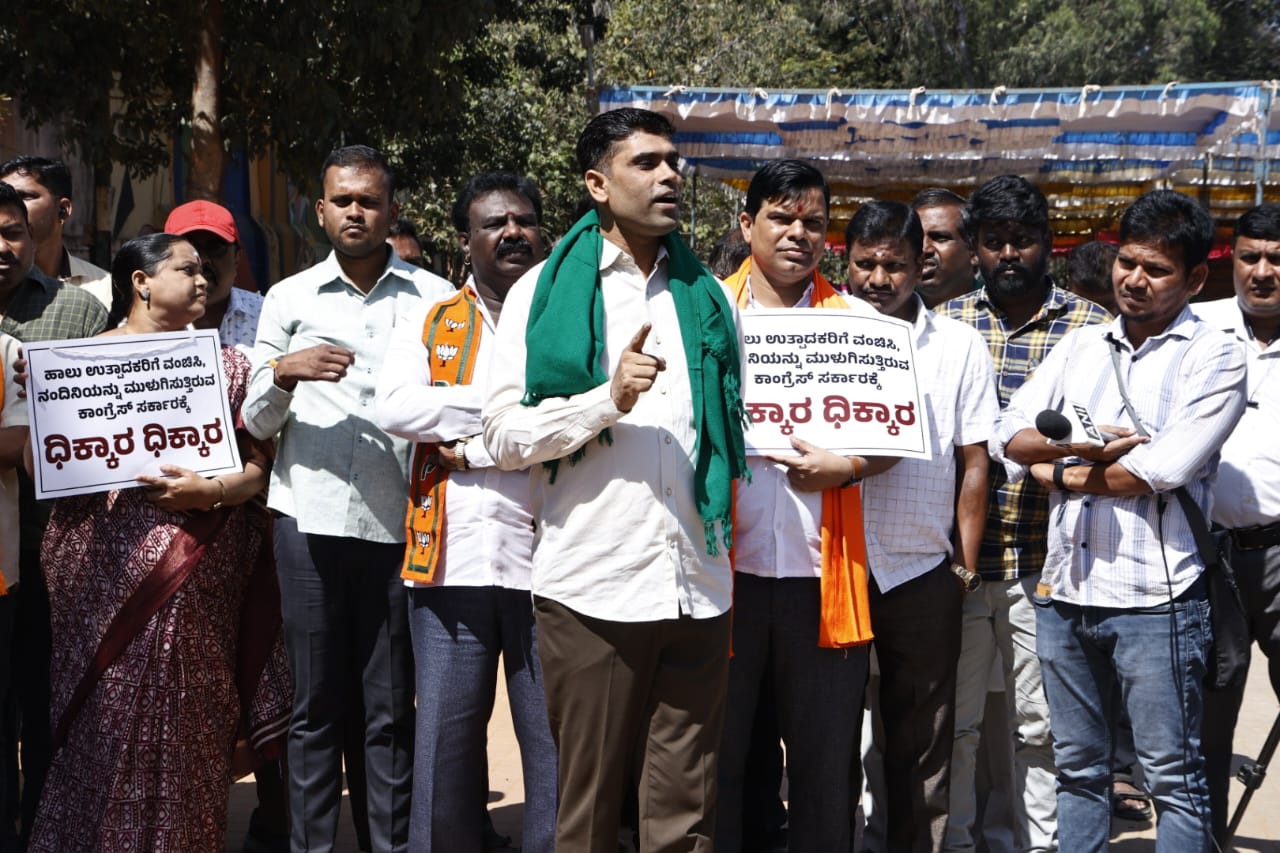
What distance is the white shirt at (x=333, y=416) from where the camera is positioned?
4.64 m

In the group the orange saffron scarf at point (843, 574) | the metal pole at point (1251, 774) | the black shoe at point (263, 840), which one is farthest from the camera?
the black shoe at point (263, 840)

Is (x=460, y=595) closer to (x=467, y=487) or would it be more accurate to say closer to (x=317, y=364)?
(x=467, y=487)

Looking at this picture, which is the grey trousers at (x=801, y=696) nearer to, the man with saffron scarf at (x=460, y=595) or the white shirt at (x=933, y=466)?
the white shirt at (x=933, y=466)

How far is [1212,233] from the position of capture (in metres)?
4.20

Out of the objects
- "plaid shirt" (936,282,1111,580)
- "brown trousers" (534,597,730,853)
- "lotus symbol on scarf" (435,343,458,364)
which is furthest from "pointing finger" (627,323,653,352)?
"plaid shirt" (936,282,1111,580)

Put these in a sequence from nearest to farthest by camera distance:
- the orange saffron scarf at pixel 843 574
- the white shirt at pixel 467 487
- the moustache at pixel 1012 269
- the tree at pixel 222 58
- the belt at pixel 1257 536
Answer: the orange saffron scarf at pixel 843 574
the white shirt at pixel 467 487
the belt at pixel 1257 536
the moustache at pixel 1012 269
the tree at pixel 222 58

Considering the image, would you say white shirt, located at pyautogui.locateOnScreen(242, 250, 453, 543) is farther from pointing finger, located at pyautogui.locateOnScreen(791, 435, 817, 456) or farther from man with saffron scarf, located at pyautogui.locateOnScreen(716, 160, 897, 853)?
pointing finger, located at pyautogui.locateOnScreen(791, 435, 817, 456)

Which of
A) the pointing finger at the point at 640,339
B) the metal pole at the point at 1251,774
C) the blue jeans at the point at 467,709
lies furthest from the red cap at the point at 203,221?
the metal pole at the point at 1251,774

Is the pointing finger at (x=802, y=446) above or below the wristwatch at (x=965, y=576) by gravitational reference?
above

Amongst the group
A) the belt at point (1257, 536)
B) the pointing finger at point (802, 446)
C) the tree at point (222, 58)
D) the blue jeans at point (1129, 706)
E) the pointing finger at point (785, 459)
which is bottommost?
the blue jeans at point (1129, 706)

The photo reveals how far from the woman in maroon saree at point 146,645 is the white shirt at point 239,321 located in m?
0.91

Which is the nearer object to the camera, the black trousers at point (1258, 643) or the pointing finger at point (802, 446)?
the pointing finger at point (802, 446)

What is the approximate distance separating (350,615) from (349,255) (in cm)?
123

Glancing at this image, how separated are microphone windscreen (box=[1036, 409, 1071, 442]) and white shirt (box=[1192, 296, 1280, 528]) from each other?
98cm
